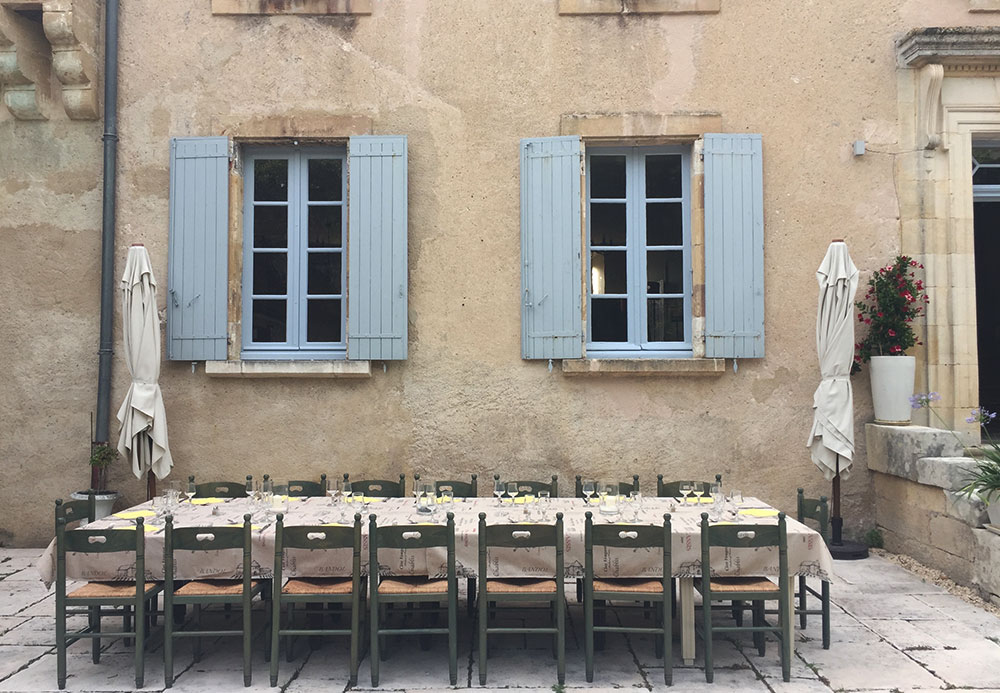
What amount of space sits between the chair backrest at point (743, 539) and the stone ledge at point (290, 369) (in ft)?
11.3

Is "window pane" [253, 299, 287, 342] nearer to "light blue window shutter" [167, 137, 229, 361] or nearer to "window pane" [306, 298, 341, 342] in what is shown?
"window pane" [306, 298, 341, 342]

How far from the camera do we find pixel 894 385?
20.5ft

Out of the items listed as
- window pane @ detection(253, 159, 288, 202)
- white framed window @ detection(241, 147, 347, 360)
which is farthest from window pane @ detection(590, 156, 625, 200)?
window pane @ detection(253, 159, 288, 202)

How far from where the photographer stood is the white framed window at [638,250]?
675cm

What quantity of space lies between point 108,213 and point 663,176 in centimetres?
461

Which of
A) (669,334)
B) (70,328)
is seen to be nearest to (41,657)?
(70,328)

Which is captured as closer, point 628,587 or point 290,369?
point 628,587

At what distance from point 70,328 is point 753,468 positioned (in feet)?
18.7

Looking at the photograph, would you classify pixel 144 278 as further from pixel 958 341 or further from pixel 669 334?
pixel 958 341

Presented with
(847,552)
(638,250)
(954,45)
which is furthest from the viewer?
(638,250)

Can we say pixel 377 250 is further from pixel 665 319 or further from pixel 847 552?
pixel 847 552

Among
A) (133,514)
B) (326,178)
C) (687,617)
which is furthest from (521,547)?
(326,178)

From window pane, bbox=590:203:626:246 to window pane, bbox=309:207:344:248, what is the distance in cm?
215

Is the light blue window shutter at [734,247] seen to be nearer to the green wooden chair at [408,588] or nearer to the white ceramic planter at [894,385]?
the white ceramic planter at [894,385]
